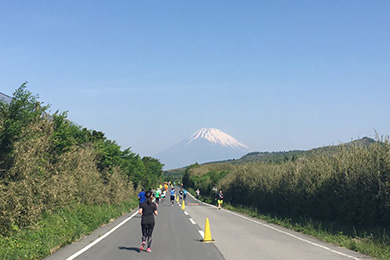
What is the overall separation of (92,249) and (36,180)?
3.02 metres

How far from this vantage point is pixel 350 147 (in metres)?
20.0

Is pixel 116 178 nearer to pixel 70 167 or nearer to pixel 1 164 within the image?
pixel 70 167

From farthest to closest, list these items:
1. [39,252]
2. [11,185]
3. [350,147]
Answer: [350,147]
[11,185]
[39,252]

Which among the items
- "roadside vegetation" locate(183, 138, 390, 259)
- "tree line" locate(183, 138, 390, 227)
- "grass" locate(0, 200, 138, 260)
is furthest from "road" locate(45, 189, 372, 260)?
"tree line" locate(183, 138, 390, 227)

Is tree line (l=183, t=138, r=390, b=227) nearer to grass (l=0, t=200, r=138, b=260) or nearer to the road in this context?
the road

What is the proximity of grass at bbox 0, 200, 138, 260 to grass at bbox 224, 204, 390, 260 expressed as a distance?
29.9ft

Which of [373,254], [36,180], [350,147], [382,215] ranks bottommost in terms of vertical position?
[373,254]

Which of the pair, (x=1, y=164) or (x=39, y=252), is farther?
(x=1, y=164)

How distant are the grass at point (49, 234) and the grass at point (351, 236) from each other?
29.9 ft

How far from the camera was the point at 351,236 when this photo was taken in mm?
15969

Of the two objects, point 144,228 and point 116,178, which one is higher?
point 116,178

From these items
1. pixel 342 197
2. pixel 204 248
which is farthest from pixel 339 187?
pixel 204 248

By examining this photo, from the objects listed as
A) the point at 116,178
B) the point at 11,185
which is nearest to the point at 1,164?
the point at 11,185

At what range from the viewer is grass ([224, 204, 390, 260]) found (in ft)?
41.6
